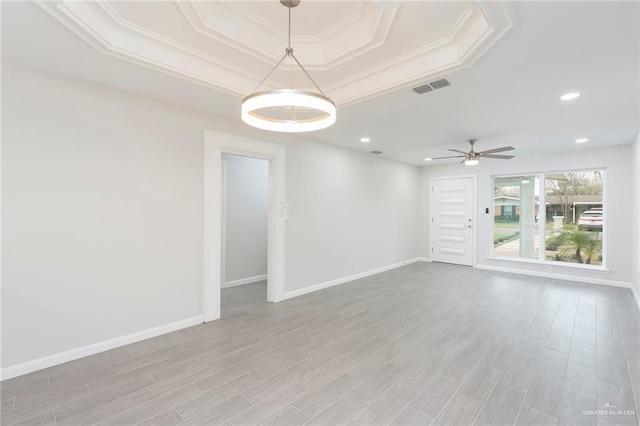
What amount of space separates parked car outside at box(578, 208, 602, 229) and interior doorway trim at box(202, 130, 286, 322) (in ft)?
19.3

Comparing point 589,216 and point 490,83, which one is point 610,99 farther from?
point 589,216

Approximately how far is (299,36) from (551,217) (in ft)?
20.6

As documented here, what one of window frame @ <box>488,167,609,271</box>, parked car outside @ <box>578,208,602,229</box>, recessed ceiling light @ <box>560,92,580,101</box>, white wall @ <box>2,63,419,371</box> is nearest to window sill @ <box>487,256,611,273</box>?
window frame @ <box>488,167,609,271</box>

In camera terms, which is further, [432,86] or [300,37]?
[432,86]

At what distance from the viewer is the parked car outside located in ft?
18.0

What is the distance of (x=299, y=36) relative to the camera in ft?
8.31

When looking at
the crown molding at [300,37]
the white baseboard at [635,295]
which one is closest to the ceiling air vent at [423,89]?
the crown molding at [300,37]

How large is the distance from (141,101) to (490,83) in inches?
136

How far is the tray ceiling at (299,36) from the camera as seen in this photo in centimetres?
200

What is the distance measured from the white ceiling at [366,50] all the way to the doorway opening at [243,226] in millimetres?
1796

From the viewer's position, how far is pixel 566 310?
390cm

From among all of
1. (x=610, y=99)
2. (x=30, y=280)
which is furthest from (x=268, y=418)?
(x=610, y=99)

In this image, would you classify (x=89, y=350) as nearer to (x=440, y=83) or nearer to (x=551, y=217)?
(x=440, y=83)

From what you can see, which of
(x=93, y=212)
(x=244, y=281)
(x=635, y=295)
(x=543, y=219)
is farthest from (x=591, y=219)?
(x=93, y=212)
